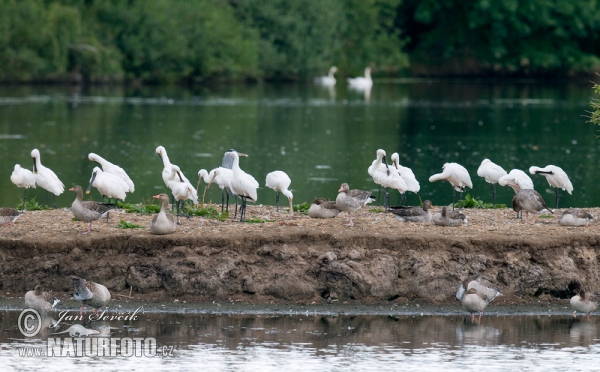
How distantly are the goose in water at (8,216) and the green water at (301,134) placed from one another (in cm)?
867

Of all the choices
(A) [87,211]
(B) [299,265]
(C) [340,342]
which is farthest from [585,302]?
(A) [87,211]

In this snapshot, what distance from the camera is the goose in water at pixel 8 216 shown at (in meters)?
16.6

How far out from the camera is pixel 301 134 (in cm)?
4572

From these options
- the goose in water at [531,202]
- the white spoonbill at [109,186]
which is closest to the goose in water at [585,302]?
the goose in water at [531,202]

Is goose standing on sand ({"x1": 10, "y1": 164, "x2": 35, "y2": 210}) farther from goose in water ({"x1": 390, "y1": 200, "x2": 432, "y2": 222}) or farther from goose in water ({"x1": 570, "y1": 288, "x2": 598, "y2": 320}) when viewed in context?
goose in water ({"x1": 570, "y1": 288, "x2": 598, "y2": 320})

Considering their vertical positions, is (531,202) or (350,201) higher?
(531,202)

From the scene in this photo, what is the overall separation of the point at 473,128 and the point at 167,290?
35124 mm

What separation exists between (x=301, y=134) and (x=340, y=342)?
32234mm

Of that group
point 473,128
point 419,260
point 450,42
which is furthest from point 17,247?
point 450,42

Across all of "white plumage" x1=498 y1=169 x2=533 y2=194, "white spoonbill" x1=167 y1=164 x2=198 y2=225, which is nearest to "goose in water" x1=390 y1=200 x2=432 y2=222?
"white plumage" x1=498 y1=169 x2=533 y2=194

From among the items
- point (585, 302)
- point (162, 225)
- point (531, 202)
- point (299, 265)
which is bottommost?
point (585, 302)

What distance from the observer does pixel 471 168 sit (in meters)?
34.5

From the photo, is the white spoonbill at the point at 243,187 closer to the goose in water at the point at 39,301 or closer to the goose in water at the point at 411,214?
the goose in water at the point at 411,214

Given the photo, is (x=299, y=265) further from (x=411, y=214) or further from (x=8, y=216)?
(x=8, y=216)
